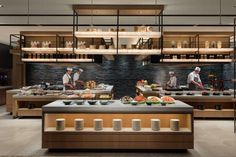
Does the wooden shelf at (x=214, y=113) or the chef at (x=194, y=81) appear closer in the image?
the wooden shelf at (x=214, y=113)

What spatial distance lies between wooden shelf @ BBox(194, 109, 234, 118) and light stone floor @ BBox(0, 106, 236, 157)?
1.49ft

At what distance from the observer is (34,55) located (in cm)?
1045

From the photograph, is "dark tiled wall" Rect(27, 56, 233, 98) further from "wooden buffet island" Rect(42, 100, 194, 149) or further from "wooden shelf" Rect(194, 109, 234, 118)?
"wooden buffet island" Rect(42, 100, 194, 149)

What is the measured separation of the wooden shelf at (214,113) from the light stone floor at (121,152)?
0.45 metres

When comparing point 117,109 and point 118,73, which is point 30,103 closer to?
point 117,109

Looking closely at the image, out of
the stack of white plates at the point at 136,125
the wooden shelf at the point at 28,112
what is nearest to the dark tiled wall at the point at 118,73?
the wooden shelf at the point at 28,112

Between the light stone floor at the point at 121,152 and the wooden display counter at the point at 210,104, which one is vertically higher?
the wooden display counter at the point at 210,104

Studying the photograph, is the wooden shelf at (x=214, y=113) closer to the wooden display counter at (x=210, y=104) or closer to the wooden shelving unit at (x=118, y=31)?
the wooden display counter at (x=210, y=104)

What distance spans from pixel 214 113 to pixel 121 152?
503cm

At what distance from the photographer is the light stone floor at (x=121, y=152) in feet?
19.0

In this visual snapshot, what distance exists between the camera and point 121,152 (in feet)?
19.4

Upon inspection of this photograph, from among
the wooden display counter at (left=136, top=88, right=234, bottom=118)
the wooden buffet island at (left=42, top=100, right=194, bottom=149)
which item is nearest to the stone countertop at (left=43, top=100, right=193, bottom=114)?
the wooden buffet island at (left=42, top=100, right=194, bottom=149)

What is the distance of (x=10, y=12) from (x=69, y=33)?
→ 2.80 metres

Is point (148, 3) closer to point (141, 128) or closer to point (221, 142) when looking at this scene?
point (141, 128)
